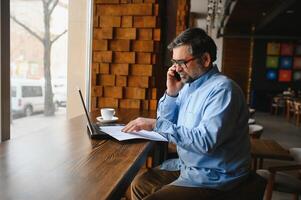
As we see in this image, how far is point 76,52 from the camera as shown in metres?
2.95

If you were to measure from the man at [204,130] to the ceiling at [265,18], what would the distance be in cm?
595

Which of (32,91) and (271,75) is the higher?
(271,75)

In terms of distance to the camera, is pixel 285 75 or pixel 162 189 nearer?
pixel 162 189

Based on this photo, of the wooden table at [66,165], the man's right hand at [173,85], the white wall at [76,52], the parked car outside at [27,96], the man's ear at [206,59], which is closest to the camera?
the wooden table at [66,165]

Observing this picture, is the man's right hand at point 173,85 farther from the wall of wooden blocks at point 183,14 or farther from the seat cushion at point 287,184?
the wall of wooden blocks at point 183,14

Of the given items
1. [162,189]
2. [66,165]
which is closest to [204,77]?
[162,189]

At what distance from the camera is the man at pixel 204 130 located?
1.40 m

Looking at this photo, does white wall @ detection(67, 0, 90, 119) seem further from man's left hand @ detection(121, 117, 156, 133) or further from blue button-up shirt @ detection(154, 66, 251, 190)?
blue button-up shirt @ detection(154, 66, 251, 190)

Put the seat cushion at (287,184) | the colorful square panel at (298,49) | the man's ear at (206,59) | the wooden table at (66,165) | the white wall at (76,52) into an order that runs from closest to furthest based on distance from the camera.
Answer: the wooden table at (66,165) → the man's ear at (206,59) → the seat cushion at (287,184) → the white wall at (76,52) → the colorful square panel at (298,49)

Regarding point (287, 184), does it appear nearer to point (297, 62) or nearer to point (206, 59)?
point (206, 59)

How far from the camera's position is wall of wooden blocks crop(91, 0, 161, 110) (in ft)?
9.03

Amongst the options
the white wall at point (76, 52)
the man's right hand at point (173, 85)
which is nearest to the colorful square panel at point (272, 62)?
the white wall at point (76, 52)

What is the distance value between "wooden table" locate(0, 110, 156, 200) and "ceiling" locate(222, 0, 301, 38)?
636 cm

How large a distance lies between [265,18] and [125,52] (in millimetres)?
7784
